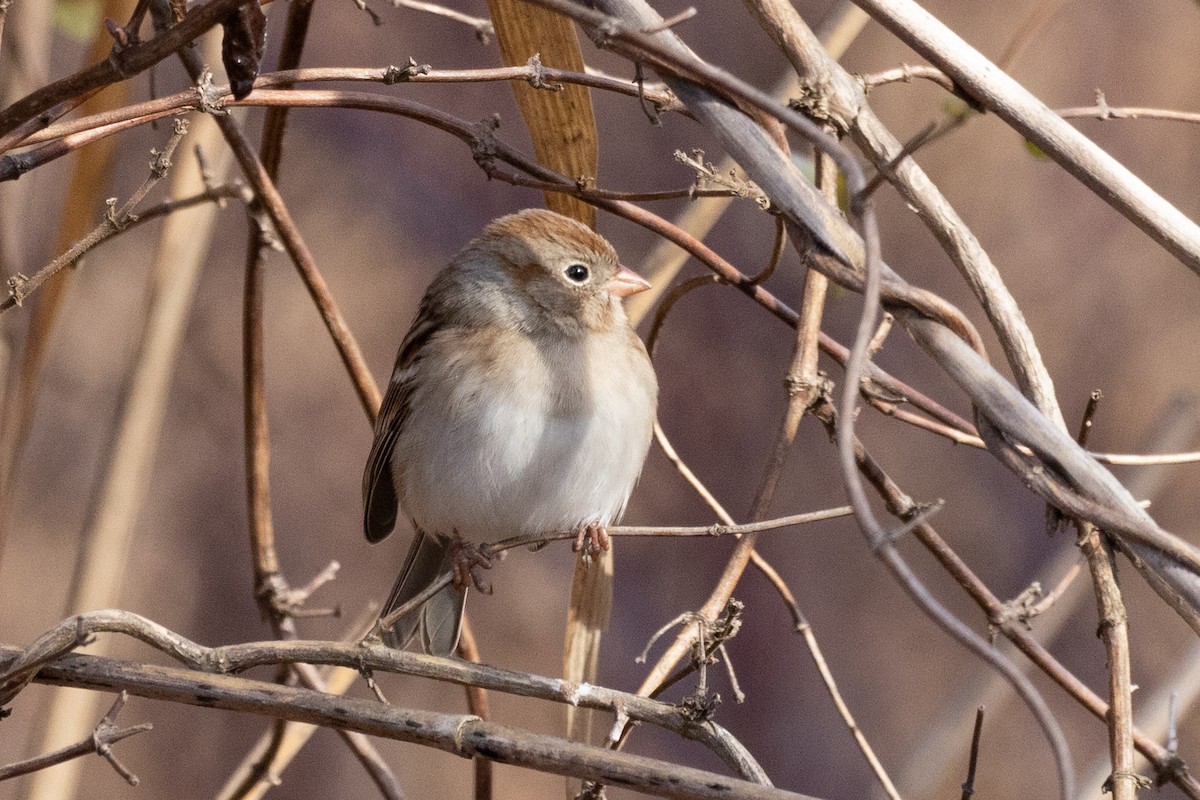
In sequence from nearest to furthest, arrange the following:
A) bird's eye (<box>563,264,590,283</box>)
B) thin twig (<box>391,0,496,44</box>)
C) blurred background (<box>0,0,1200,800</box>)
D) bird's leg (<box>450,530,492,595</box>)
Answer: thin twig (<box>391,0,496,44</box>) → bird's leg (<box>450,530,492,595</box>) → bird's eye (<box>563,264,590,283</box>) → blurred background (<box>0,0,1200,800</box>)

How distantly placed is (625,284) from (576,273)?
13 cm

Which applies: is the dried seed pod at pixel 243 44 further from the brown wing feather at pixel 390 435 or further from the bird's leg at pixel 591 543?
the brown wing feather at pixel 390 435

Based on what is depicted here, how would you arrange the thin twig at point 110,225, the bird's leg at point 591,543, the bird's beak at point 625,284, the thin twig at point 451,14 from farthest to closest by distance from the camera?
the bird's beak at point 625,284, the bird's leg at point 591,543, the thin twig at point 451,14, the thin twig at point 110,225

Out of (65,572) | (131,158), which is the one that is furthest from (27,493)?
(131,158)

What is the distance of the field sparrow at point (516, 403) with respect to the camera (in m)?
2.53

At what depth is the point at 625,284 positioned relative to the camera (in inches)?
102

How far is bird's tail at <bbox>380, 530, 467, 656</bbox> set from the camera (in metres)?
2.38

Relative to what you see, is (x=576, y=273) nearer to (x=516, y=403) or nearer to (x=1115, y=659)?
(x=516, y=403)

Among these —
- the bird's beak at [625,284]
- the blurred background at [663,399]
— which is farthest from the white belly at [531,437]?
the blurred background at [663,399]

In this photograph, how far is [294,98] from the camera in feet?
5.42

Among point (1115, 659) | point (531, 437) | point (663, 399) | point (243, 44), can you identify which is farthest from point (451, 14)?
point (663, 399)

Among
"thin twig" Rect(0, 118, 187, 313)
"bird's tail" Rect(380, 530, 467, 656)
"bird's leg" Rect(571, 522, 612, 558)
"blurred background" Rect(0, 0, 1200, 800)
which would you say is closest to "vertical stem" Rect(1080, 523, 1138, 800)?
"bird's leg" Rect(571, 522, 612, 558)

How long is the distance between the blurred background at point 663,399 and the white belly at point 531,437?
2.50 metres

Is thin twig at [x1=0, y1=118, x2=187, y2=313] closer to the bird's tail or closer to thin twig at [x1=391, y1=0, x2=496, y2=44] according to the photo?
thin twig at [x1=391, y1=0, x2=496, y2=44]
